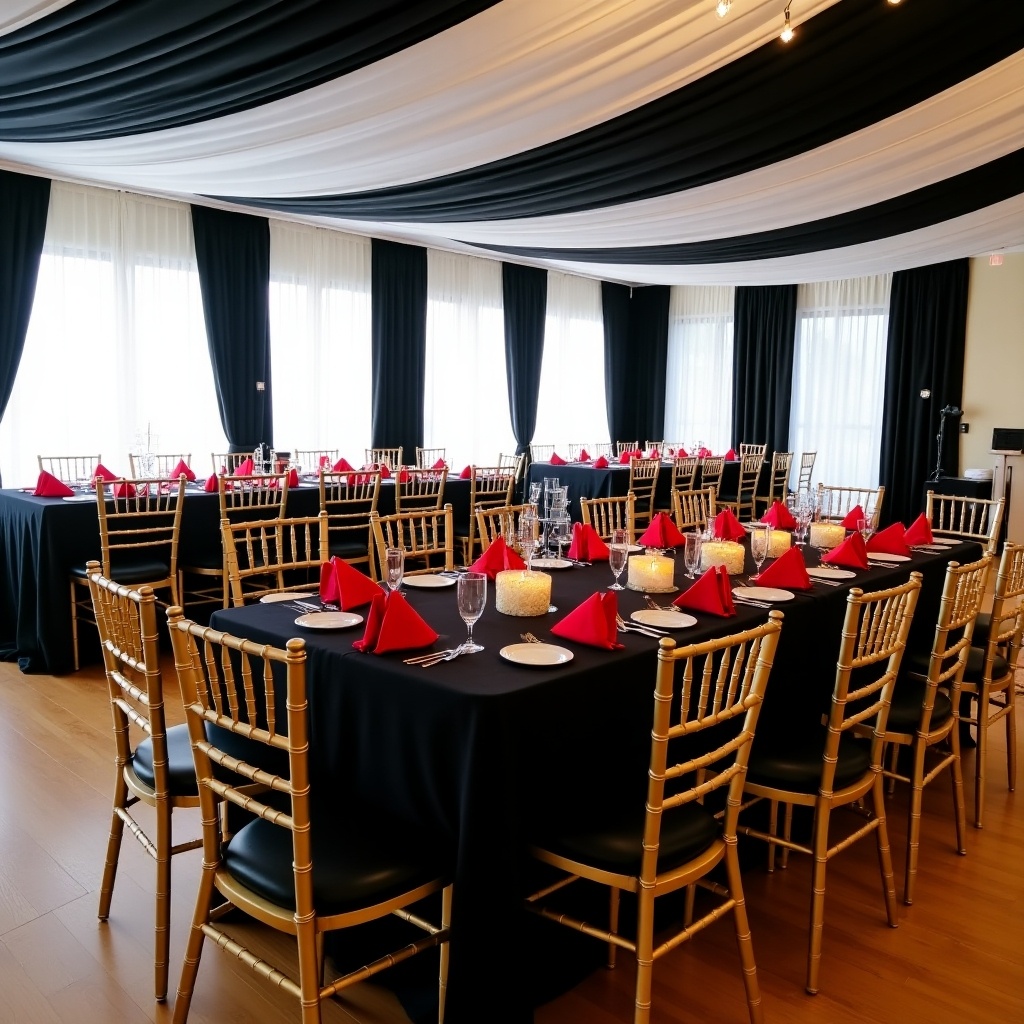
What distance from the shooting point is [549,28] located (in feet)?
12.1

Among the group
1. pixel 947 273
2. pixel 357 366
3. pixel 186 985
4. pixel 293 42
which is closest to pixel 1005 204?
pixel 947 273

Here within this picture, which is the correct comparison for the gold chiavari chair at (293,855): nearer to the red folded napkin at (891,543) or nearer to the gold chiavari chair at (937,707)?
the gold chiavari chair at (937,707)

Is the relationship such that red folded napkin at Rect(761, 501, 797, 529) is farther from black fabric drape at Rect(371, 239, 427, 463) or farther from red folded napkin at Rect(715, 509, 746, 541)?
black fabric drape at Rect(371, 239, 427, 463)

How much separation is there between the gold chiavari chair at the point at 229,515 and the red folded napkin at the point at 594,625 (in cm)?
295

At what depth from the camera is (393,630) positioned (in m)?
2.10

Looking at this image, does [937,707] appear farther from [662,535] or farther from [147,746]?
[147,746]

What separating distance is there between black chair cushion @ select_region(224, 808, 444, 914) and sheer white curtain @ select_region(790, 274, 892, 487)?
31.3 ft

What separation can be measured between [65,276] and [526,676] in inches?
254

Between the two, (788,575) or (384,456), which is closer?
(788,575)

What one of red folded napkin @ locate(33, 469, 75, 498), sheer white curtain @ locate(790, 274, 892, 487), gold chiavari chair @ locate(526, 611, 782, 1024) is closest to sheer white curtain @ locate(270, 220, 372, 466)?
red folded napkin @ locate(33, 469, 75, 498)

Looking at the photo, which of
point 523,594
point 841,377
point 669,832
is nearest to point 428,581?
point 523,594

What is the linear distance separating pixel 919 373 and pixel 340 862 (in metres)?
9.58

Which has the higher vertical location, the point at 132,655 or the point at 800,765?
the point at 132,655

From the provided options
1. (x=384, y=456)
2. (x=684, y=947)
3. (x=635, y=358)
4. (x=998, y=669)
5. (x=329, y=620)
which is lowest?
(x=684, y=947)
